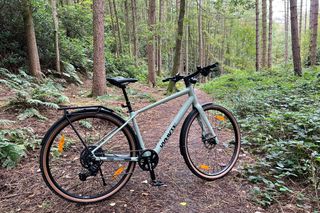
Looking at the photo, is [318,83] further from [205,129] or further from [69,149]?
[69,149]

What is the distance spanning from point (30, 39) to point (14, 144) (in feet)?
21.3

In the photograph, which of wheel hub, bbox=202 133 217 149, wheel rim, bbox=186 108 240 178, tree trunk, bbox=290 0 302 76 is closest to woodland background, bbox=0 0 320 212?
tree trunk, bbox=290 0 302 76

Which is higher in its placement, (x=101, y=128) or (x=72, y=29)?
(x=72, y=29)

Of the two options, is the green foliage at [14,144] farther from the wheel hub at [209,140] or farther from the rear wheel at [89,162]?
the wheel hub at [209,140]

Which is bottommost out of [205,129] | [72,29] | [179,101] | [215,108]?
[179,101]

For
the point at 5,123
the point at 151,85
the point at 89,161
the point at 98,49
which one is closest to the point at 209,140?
the point at 89,161

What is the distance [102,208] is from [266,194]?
1724 millimetres

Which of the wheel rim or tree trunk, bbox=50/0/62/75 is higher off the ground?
tree trunk, bbox=50/0/62/75

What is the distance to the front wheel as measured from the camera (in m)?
2.70

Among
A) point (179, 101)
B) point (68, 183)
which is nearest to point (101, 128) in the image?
point (68, 183)

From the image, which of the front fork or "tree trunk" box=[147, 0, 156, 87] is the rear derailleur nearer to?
the front fork

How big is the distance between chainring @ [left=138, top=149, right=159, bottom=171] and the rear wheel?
10 cm

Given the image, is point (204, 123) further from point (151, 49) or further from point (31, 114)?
point (151, 49)

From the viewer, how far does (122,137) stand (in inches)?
99.2
